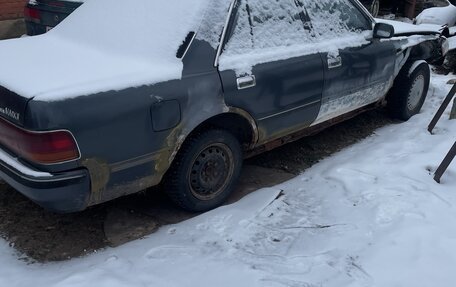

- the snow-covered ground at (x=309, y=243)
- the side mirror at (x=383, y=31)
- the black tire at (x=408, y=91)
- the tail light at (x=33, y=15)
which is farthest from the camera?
the tail light at (x=33, y=15)

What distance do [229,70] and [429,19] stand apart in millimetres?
7241

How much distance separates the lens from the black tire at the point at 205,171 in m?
3.33

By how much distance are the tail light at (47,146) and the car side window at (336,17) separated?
2.37 meters

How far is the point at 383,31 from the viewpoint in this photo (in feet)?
15.1

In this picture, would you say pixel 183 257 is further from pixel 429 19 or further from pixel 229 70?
pixel 429 19

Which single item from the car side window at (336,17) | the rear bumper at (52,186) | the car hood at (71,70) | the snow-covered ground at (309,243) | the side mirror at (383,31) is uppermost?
the car side window at (336,17)

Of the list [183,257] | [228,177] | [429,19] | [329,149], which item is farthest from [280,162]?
[429,19]

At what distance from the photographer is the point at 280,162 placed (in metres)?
4.48

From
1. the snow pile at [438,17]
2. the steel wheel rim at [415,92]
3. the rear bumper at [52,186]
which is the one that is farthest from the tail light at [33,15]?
the snow pile at [438,17]

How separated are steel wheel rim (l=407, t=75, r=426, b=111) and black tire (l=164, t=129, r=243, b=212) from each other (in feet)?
8.81

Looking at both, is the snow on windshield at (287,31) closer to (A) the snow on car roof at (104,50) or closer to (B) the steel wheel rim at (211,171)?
(A) the snow on car roof at (104,50)

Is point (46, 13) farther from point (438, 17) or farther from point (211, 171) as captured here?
point (438, 17)

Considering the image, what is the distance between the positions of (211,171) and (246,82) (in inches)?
27.2

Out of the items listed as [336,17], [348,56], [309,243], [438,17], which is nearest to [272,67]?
[348,56]
